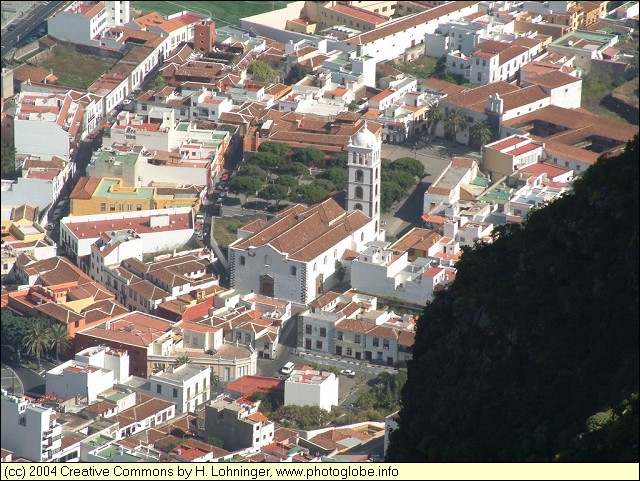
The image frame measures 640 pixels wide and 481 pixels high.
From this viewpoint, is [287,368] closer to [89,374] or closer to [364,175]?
[89,374]

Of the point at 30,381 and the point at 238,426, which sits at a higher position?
the point at 238,426

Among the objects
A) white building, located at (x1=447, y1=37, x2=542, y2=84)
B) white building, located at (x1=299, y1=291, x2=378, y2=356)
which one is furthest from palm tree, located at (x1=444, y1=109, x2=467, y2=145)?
white building, located at (x1=299, y1=291, x2=378, y2=356)

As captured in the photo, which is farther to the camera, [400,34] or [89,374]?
[400,34]

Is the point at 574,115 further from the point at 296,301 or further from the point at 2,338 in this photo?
the point at 2,338

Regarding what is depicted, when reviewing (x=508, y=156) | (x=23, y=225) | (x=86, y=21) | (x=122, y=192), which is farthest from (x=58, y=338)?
(x=86, y=21)

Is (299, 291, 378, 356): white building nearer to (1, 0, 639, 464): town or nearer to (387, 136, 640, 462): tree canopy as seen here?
(1, 0, 639, 464): town

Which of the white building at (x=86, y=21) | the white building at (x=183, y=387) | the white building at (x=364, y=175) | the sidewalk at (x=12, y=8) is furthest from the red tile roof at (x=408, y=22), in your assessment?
the white building at (x=183, y=387)
